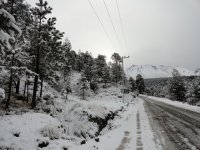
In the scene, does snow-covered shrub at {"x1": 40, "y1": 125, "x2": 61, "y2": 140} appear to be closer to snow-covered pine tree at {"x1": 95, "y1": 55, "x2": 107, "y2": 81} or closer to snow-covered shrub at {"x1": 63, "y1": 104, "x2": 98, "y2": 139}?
snow-covered shrub at {"x1": 63, "y1": 104, "x2": 98, "y2": 139}

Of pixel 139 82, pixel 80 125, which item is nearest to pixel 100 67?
pixel 139 82

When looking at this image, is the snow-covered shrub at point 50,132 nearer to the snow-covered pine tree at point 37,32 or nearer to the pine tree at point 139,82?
the snow-covered pine tree at point 37,32

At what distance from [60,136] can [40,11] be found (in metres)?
20.3

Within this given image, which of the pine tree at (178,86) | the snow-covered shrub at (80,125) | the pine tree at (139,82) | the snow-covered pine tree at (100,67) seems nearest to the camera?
the snow-covered shrub at (80,125)

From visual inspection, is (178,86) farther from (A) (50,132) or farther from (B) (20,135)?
(B) (20,135)

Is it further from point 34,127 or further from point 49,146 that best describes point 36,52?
point 49,146

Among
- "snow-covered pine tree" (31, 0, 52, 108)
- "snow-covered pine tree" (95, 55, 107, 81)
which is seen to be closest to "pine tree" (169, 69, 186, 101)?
"snow-covered pine tree" (95, 55, 107, 81)

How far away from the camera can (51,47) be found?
29.2 metres

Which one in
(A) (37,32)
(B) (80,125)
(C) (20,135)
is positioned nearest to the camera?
(C) (20,135)

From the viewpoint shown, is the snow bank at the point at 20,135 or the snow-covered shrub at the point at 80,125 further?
the snow-covered shrub at the point at 80,125

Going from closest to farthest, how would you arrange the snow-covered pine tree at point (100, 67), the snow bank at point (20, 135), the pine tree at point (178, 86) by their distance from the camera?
the snow bank at point (20, 135) → the pine tree at point (178, 86) → the snow-covered pine tree at point (100, 67)

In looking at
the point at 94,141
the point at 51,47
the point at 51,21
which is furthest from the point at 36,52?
the point at 94,141

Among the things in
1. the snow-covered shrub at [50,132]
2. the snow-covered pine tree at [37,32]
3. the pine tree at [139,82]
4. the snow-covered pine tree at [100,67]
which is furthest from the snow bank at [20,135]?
the pine tree at [139,82]

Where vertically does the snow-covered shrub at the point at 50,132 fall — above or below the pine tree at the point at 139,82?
below
